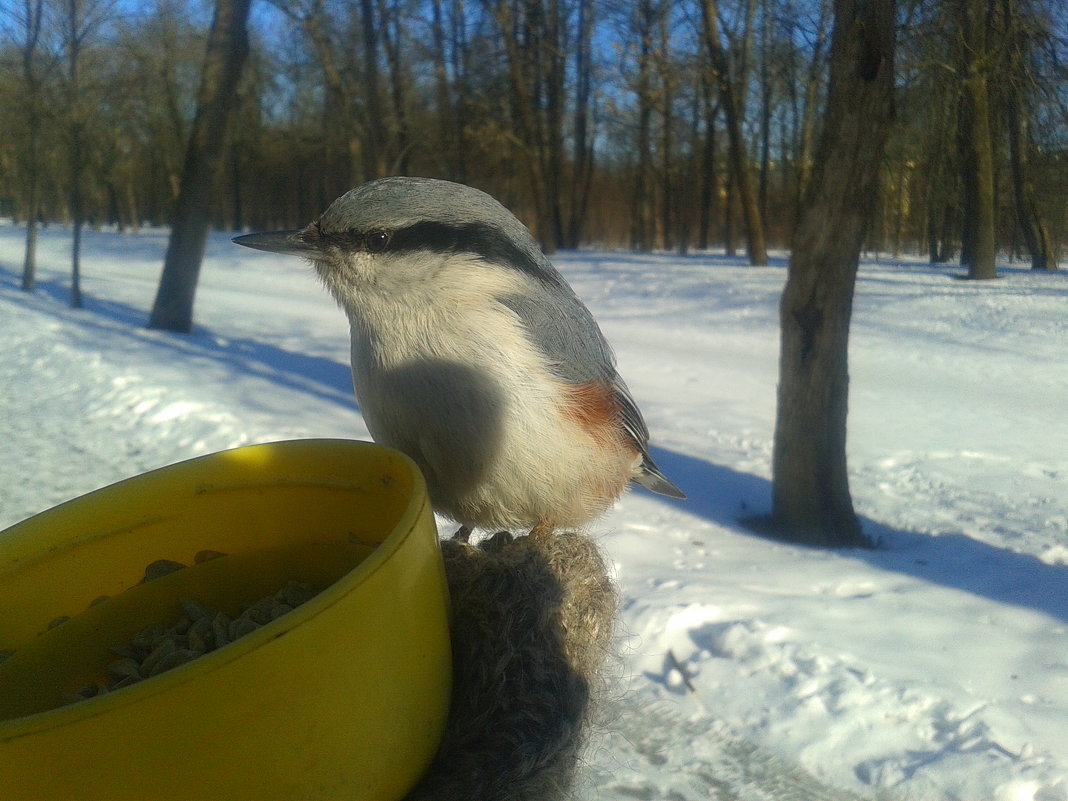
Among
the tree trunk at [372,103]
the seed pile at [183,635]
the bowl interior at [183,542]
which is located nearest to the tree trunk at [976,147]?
the bowl interior at [183,542]

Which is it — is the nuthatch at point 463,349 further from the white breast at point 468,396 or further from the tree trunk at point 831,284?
the tree trunk at point 831,284

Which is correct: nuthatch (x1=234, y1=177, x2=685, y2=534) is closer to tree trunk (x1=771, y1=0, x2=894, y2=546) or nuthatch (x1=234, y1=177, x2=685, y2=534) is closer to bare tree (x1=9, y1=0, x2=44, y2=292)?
tree trunk (x1=771, y1=0, x2=894, y2=546)

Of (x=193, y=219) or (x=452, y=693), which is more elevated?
(x=193, y=219)

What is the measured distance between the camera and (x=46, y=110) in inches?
567

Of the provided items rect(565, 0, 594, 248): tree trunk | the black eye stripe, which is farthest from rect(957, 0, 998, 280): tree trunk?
rect(565, 0, 594, 248): tree trunk

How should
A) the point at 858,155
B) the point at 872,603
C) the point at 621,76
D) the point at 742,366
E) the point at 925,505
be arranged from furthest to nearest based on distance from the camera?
the point at 621,76 < the point at 742,366 < the point at 925,505 < the point at 858,155 < the point at 872,603

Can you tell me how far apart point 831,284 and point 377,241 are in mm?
3891

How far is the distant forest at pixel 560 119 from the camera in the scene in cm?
737

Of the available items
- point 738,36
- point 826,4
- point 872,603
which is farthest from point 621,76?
point 872,603

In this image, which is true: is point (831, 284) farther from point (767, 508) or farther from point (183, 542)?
point (183, 542)

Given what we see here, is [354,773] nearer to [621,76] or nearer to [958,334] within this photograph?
[958,334]

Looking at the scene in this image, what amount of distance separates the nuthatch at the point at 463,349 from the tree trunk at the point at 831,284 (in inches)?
139

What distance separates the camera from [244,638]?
36.1 inches

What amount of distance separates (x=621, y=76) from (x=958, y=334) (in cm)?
1667
